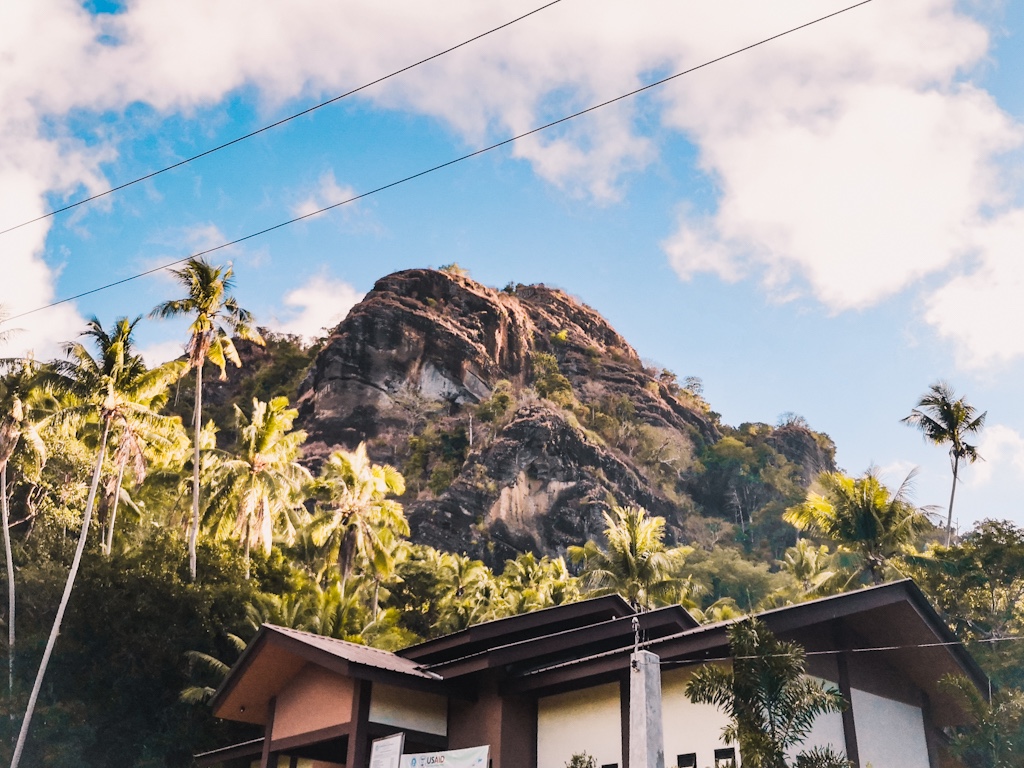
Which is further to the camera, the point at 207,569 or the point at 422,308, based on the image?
the point at 422,308

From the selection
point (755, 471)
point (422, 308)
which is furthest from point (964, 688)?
point (755, 471)

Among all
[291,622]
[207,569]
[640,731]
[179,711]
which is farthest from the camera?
[207,569]

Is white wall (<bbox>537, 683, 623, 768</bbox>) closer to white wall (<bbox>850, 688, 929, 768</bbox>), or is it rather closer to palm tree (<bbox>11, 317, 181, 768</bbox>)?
white wall (<bbox>850, 688, 929, 768</bbox>)

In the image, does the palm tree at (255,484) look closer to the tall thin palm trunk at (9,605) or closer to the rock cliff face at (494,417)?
the tall thin palm trunk at (9,605)

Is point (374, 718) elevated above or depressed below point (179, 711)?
below

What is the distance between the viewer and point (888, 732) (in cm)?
1441

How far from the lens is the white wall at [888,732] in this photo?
13844mm

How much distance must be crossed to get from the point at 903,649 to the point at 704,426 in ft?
315

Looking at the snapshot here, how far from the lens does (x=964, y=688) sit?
14711 mm

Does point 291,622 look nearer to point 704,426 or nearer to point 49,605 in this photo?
point 49,605

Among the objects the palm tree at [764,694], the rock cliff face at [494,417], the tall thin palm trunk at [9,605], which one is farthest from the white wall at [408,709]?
the rock cliff face at [494,417]

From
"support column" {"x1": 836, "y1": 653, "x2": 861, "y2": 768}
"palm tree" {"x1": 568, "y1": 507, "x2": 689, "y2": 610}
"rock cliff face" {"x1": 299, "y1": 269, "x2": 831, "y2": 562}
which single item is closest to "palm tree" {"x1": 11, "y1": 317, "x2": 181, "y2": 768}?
"palm tree" {"x1": 568, "y1": 507, "x2": 689, "y2": 610}

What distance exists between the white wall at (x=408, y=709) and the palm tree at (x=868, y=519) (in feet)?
63.5

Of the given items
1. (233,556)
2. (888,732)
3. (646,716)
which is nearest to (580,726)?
(888,732)
